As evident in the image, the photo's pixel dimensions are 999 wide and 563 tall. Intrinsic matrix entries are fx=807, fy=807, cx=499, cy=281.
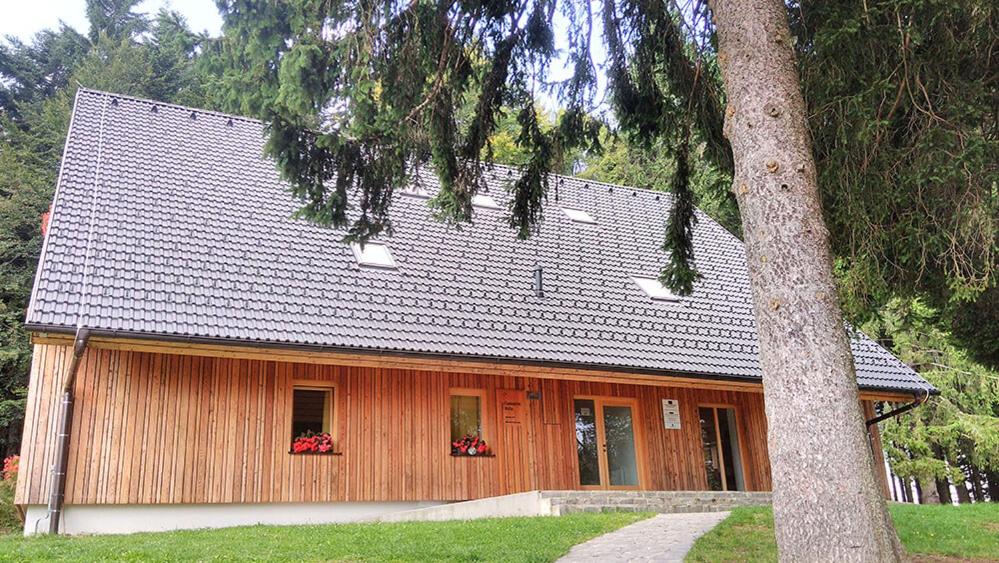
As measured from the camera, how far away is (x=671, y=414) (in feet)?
42.9

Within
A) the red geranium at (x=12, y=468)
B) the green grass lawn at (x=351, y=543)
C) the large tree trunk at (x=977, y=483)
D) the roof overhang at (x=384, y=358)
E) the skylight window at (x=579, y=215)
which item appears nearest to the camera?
the green grass lawn at (x=351, y=543)

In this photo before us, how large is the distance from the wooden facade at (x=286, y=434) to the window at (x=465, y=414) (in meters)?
0.14

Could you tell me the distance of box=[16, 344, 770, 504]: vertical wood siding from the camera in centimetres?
960

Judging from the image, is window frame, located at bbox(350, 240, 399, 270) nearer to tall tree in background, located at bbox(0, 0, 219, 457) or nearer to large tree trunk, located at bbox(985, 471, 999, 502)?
tall tree in background, located at bbox(0, 0, 219, 457)

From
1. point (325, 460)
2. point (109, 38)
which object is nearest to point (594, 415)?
point (325, 460)

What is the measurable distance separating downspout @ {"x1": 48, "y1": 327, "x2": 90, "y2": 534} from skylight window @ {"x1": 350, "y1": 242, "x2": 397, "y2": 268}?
4285 millimetres

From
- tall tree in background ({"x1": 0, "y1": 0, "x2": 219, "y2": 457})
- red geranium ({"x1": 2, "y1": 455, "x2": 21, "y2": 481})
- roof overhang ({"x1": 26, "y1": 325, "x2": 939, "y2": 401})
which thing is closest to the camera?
roof overhang ({"x1": 26, "y1": 325, "x2": 939, "y2": 401})

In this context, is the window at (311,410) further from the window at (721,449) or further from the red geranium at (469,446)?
the window at (721,449)

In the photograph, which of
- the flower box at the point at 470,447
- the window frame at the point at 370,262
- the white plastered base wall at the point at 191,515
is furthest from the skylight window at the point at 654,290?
the white plastered base wall at the point at 191,515

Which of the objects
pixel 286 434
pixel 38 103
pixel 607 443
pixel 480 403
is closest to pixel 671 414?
pixel 607 443

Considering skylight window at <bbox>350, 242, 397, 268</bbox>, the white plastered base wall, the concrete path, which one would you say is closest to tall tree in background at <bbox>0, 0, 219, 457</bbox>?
skylight window at <bbox>350, 242, 397, 268</bbox>

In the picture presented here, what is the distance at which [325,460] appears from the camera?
419 inches

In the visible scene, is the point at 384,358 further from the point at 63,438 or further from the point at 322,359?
the point at 63,438

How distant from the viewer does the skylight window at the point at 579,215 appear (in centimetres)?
1641
